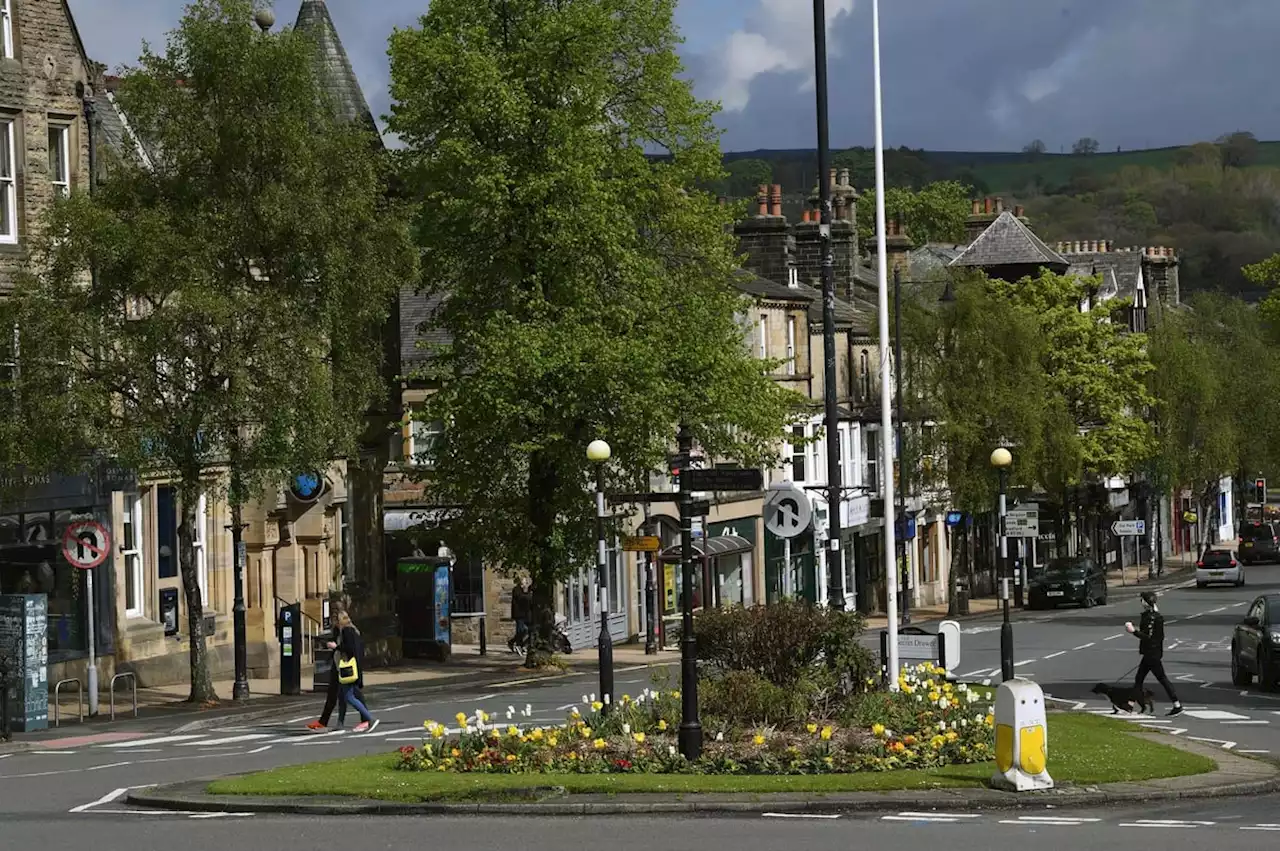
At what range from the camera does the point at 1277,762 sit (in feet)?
78.1

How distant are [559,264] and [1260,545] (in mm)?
72698

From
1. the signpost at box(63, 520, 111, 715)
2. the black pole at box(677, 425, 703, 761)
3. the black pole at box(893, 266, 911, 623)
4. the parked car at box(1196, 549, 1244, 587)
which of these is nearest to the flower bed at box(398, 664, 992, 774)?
the black pole at box(677, 425, 703, 761)

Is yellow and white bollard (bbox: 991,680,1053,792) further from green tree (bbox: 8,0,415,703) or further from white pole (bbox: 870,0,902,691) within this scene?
green tree (bbox: 8,0,415,703)

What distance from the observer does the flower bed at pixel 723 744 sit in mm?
21703

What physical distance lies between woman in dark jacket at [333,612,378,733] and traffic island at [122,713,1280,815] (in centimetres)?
652

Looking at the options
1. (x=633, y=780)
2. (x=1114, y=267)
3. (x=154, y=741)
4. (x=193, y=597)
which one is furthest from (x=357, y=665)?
(x=1114, y=267)

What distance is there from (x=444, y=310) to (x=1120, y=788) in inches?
990

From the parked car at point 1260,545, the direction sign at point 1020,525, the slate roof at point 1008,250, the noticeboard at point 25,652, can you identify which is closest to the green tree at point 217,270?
the noticeboard at point 25,652

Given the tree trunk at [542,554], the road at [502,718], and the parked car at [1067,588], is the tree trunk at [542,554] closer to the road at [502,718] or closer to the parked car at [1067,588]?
the road at [502,718]

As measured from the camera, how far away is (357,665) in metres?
29.8

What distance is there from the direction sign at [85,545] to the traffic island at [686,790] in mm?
11729

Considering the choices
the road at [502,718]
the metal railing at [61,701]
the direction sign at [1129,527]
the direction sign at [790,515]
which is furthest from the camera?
the direction sign at [1129,527]

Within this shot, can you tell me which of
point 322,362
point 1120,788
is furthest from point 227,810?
point 322,362

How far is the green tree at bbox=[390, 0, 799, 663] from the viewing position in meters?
40.6
